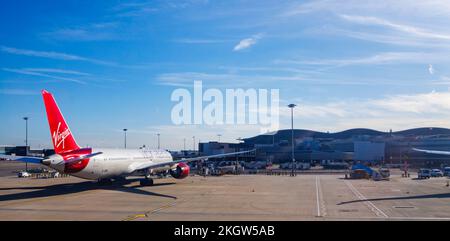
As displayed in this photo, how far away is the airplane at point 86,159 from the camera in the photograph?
4216 centimetres

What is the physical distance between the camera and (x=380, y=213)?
30.4 metres

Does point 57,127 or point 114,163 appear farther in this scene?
point 114,163

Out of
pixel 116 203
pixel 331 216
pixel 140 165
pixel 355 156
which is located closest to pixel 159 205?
pixel 116 203

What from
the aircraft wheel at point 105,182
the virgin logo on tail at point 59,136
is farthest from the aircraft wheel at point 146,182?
the virgin logo on tail at point 59,136

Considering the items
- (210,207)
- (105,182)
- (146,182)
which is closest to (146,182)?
(146,182)

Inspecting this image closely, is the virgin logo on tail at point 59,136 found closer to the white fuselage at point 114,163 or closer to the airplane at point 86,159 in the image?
the airplane at point 86,159

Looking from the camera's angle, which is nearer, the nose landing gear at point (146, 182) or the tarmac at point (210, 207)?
the tarmac at point (210, 207)

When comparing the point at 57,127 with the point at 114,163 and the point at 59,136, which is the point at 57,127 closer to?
the point at 59,136

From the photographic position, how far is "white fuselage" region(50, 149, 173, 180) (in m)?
46.6

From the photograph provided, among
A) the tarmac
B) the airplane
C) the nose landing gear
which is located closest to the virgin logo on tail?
the airplane

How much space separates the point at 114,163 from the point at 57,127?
10.6 metres

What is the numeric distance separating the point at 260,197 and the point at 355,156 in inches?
5407

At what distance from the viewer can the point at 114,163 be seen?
5178cm

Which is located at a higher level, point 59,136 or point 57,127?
point 57,127
